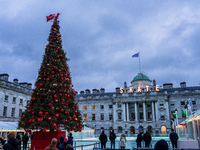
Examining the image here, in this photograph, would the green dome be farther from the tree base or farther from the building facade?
the tree base

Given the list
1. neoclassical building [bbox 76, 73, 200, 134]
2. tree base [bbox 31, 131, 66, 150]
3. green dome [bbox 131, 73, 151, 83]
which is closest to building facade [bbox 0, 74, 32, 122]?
neoclassical building [bbox 76, 73, 200, 134]

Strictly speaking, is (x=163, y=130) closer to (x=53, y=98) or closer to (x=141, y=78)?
(x=141, y=78)

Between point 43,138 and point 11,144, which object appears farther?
point 43,138

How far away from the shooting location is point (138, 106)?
6244 centimetres

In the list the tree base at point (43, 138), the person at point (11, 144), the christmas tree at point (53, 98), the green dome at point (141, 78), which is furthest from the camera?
the green dome at point (141, 78)

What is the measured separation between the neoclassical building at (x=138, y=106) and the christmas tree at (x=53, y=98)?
45660mm

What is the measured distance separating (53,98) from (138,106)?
172 feet

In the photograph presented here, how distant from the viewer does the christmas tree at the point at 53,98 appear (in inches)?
486

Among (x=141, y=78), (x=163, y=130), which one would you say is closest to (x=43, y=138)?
(x=163, y=130)

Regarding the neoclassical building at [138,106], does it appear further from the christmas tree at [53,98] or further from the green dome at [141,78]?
the christmas tree at [53,98]

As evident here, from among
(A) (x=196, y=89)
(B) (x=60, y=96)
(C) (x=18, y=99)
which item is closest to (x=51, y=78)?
(B) (x=60, y=96)

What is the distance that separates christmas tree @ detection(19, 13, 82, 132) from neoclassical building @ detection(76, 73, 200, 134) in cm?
4566

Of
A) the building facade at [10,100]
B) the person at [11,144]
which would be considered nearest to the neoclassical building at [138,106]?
the building facade at [10,100]

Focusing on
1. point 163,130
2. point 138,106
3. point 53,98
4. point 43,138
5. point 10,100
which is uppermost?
point 10,100
